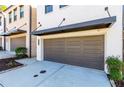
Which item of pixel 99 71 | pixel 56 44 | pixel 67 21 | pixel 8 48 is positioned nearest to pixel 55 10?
pixel 67 21

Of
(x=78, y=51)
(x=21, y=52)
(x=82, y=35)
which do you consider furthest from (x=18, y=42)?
(x=82, y=35)

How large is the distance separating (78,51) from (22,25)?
8.82 metres

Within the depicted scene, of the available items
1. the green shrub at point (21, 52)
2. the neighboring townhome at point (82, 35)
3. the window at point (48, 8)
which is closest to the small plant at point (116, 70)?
the neighboring townhome at point (82, 35)

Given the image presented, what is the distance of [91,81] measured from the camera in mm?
6148

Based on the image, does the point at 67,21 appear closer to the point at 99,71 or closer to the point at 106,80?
the point at 99,71

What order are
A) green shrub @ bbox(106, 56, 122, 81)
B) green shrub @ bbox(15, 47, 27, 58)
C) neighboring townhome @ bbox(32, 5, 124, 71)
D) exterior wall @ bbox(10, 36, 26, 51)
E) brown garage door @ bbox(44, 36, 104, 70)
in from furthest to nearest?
exterior wall @ bbox(10, 36, 26, 51)
green shrub @ bbox(15, 47, 27, 58)
brown garage door @ bbox(44, 36, 104, 70)
neighboring townhome @ bbox(32, 5, 124, 71)
green shrub @ bbox(106, 56, 122, 81)

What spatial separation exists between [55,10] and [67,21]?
185 centimetres

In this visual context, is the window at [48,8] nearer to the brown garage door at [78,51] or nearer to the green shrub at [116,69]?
the brown garage door at [78,51]

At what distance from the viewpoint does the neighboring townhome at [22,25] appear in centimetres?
1419

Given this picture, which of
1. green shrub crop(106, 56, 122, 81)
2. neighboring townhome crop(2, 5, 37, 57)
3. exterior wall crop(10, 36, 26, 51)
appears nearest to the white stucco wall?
green shrub crop(106, 56, 122, 81)

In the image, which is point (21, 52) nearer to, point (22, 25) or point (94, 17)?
point (22, 25)

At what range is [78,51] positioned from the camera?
8.95 metres

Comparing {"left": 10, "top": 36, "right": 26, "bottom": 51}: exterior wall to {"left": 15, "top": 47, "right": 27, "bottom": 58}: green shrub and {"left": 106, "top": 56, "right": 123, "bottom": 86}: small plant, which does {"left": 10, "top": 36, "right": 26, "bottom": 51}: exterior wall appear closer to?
{"left": 15, "top": 47, "right": 27, "bottom": 58}: green shrub

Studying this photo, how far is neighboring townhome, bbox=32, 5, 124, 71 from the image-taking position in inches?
267
